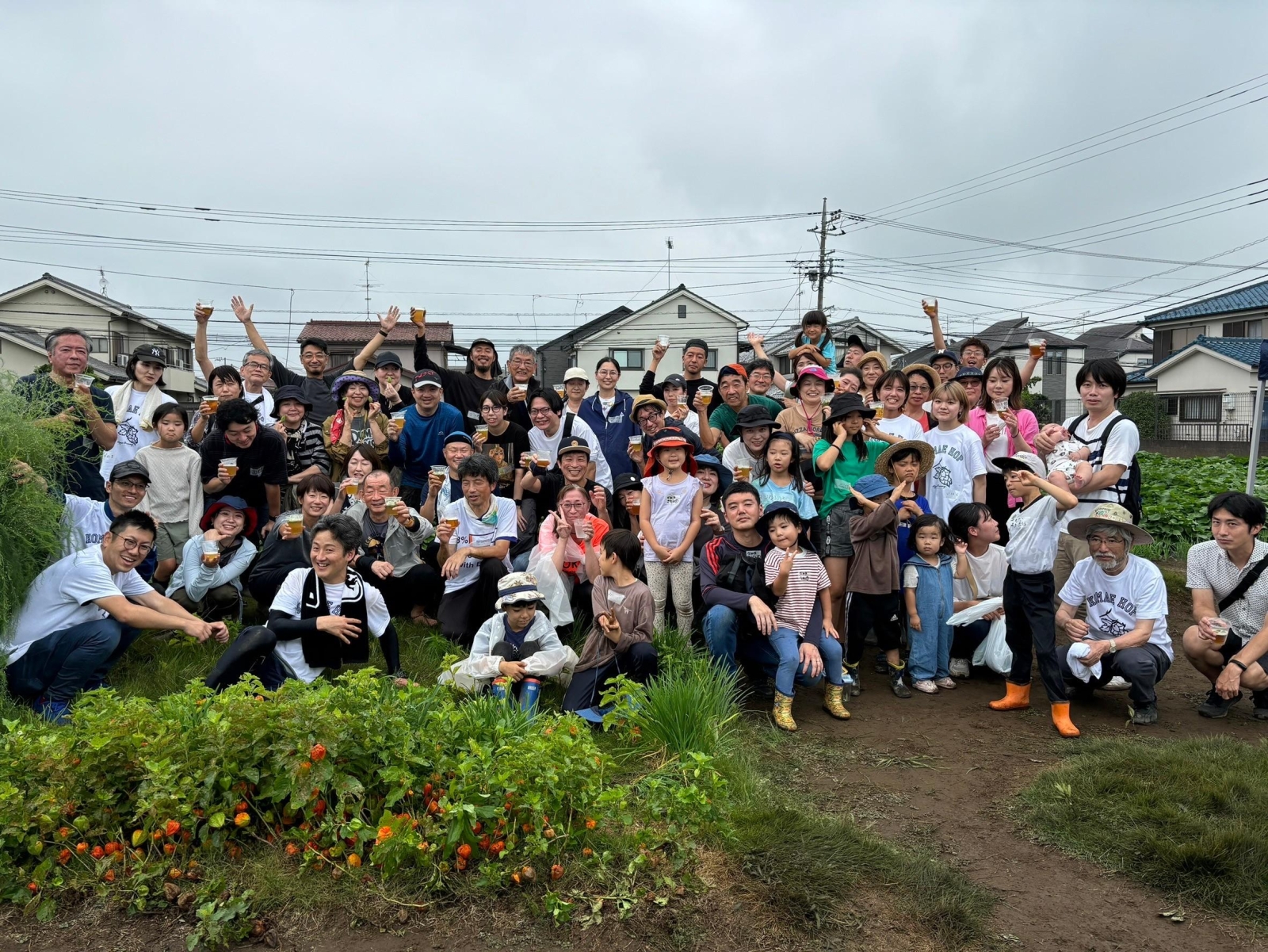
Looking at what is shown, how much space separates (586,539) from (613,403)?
78.8 inches

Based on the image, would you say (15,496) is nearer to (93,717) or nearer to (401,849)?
(93,717)

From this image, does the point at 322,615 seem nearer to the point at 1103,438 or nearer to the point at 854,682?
the point at 854,682

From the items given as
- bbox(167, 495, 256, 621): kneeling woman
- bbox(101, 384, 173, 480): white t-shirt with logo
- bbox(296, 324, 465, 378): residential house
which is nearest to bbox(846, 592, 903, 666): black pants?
bbox(167, 495, 256, 621): kneeling woman

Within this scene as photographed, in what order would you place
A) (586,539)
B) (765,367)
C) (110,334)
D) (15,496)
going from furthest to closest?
(110,334), (765,367), (586,539), (15,496)

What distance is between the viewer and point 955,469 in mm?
6559

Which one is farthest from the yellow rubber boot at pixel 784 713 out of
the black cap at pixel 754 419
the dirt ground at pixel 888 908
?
the black cap at pixel 754 419

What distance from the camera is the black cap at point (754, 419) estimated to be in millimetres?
6285

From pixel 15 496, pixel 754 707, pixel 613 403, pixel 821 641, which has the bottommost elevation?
pixel 754 707

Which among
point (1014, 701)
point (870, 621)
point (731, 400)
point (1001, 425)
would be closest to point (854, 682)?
point (870, 621)

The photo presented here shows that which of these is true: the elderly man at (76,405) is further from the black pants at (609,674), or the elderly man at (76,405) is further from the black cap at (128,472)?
the black pants at (609,674)

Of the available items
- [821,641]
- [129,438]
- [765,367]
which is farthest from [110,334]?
[821,641]

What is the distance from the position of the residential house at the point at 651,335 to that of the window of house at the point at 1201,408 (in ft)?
64.8

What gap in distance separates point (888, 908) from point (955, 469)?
401 centimetres

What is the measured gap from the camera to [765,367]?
25.6 feet
